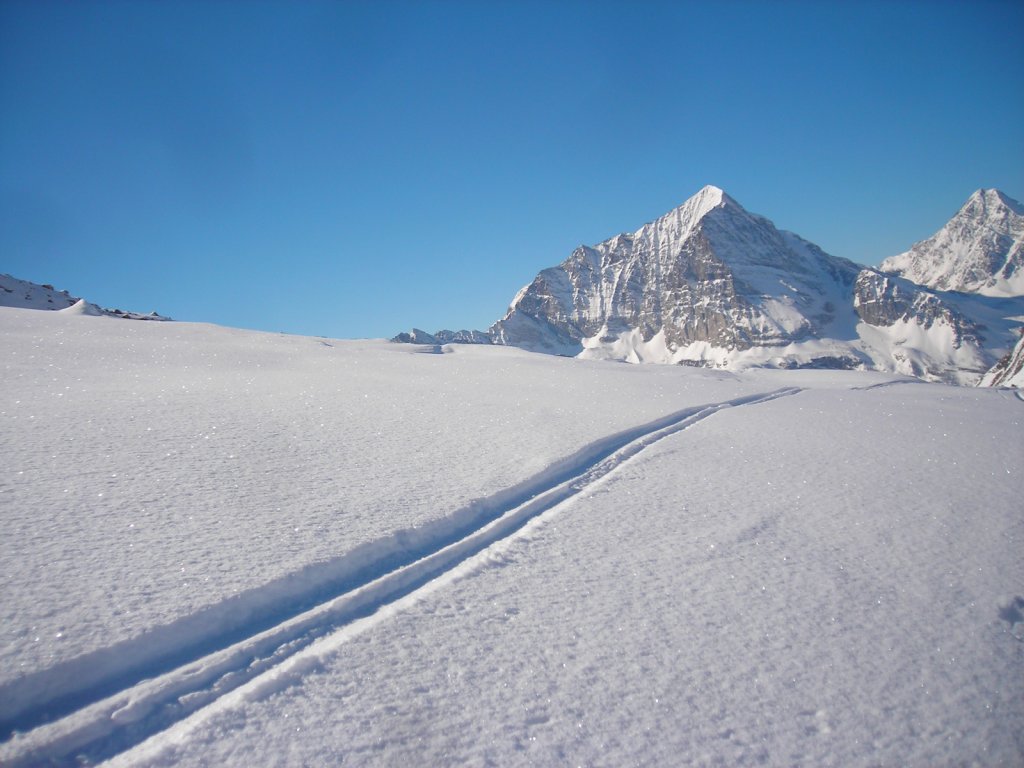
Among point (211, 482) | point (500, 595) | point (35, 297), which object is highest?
point (35, 297)

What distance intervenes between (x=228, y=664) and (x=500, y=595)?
6.21 ft

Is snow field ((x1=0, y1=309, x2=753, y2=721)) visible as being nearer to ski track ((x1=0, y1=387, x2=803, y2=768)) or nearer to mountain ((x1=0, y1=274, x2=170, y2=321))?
ski track ((x1=0, y1=387, x2=803, y2=768))

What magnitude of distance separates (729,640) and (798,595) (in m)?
0.97

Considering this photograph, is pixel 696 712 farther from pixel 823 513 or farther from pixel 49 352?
pixel 49 352

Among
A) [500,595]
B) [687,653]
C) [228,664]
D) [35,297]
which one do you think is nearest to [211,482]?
[228,664]

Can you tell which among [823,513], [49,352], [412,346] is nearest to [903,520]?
[823,513]

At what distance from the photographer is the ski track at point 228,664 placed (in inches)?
112

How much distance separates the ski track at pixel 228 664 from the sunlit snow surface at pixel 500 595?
2 cm

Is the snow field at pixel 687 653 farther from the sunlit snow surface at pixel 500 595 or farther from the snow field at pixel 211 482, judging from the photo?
the snow field at pixel 211 482

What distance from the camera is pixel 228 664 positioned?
11.1 feet

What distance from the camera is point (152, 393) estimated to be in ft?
32.2

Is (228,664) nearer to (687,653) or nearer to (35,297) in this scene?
(687,653)

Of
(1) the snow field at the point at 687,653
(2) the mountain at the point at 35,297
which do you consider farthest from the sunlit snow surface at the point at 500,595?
(2) the mountain at the point at 35,297

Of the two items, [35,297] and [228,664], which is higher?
[35,297]
